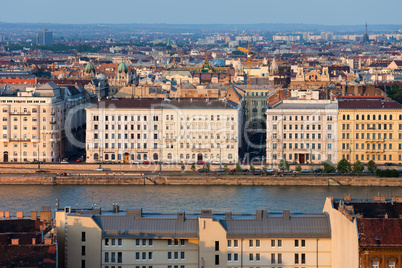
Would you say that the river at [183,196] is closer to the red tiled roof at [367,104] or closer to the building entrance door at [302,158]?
the building entrance door at [302,158]

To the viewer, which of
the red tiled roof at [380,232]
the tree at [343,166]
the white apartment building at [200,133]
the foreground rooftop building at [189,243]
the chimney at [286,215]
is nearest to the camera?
the red tiled roof at [380,232]

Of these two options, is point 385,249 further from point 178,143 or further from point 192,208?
point 178,143

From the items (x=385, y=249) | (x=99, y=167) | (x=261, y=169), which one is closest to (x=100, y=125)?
(x=99, y=167)

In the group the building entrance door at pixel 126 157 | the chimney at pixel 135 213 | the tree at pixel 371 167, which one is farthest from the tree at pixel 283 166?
the chimney at pixel 135 213

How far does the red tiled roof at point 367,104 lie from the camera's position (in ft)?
118

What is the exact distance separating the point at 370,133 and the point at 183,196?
818 cm

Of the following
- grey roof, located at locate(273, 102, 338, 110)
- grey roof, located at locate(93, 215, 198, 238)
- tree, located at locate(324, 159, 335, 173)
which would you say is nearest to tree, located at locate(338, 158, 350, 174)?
tree, located at locate(324, 159, 335, 173)

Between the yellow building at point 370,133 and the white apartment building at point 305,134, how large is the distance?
28cm

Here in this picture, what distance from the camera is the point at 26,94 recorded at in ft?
121

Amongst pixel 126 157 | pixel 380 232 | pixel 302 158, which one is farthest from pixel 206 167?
pixel 380 232

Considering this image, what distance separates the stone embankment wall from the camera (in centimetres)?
3334

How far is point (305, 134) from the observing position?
3597cm

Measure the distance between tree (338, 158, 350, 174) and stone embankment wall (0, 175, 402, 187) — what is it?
0.49 m

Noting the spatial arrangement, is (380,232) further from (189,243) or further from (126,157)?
(126,157)
